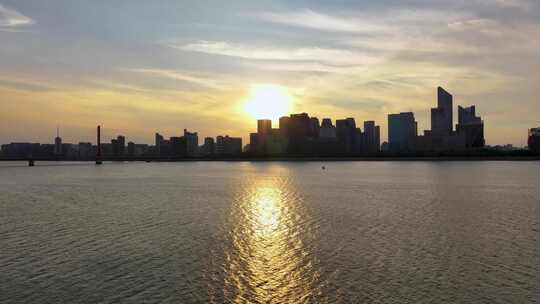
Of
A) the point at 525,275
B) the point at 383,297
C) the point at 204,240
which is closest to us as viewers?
the point at 383,297

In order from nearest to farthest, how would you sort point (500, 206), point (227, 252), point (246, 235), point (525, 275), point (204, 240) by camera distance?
point (525, 275) < point (227, 252) < point (204, 240) < point (246, 235) < point (500, 206)

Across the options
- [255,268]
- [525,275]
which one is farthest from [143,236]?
[525,275]

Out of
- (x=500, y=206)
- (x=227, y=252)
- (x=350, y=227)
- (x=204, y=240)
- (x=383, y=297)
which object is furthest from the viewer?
(x=500, y=206)

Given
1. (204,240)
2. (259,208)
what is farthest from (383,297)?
(259,208)

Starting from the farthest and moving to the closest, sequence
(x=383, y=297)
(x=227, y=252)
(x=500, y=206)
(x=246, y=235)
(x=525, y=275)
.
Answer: (x=500, y=206) → (x=246, y=235) → (x=227, y=252) → (x=525, y=275) → (x=383, y=297)

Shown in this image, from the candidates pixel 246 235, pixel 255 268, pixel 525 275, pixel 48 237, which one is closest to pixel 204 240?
pixel 246 235

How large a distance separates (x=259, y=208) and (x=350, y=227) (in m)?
21.0

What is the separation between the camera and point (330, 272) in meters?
27.4

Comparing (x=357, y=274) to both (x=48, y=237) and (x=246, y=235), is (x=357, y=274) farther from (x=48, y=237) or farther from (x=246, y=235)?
(x=48, y=237)

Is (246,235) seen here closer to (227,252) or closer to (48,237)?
(227,252)

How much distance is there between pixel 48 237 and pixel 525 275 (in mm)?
37514

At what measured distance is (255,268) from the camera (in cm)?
2872

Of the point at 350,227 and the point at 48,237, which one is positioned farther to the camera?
the point at 350,227

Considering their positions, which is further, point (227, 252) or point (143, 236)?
point (143, 236)
